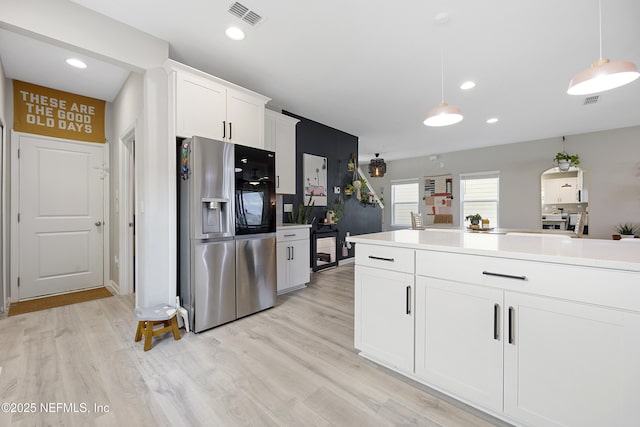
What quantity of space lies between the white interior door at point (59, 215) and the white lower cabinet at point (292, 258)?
101 inches

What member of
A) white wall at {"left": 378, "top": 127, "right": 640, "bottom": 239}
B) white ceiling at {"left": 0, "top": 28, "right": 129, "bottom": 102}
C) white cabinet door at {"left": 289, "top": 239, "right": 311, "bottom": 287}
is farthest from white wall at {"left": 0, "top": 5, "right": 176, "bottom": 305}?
white wall at {"left": 378, "top": 127, "right": 640, "bottom": 239}

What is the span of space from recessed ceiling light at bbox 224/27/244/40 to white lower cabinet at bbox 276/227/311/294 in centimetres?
213

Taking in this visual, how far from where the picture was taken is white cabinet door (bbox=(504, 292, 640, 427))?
3.54 feet

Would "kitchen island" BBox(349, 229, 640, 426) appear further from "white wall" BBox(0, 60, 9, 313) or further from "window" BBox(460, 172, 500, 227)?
"window" BBox(460, 172, 500, 227)

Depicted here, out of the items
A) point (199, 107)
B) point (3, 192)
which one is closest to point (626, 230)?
point (199, 107)

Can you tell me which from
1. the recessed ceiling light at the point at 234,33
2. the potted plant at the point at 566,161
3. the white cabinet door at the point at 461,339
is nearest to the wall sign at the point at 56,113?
the recessed ceiling light at the point at 234,33

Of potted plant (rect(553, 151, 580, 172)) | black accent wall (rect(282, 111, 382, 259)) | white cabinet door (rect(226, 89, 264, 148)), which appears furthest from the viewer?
potted plant (rect(553, 151, 580, 172))

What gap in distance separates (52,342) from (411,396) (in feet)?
9.24

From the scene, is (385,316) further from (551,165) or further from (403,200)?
(403,200)

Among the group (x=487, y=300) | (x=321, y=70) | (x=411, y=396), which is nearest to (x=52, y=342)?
(x=411, y=396)

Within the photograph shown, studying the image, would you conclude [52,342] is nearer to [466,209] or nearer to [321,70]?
[321,70]

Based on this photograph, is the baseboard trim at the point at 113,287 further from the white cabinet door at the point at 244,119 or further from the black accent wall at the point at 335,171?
the white cabinet door at the point at 244,119

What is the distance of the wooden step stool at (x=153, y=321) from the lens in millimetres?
2074

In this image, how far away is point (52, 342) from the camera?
2.17 meters
